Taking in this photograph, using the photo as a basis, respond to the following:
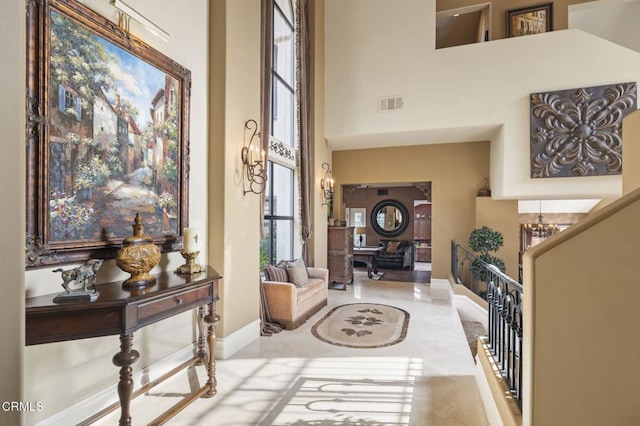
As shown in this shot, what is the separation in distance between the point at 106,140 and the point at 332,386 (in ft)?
8.49

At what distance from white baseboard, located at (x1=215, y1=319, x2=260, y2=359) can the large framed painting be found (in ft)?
3.81

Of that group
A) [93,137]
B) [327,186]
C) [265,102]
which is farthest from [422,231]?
[93,137]

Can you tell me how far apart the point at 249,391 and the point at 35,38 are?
2.75 metres

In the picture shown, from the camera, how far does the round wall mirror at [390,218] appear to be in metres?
11.1

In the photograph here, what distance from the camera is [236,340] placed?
3.36 metres

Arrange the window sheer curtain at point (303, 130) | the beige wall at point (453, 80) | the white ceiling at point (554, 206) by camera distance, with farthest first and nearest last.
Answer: the white ceiling at point (554, 206)
the window sheer curtain at point (303, 130)
the beige wall at point (453, 80)

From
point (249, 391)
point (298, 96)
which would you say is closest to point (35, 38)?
point (249, 391)

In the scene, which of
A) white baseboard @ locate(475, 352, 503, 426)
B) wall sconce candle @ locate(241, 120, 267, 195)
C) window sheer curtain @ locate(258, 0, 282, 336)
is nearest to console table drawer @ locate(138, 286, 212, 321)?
wall sconce candle @ locate(241, 120, 267, 195)

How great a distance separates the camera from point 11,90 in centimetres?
97

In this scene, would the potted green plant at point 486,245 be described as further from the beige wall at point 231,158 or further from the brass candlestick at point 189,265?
the brass candlestick at point 189,265

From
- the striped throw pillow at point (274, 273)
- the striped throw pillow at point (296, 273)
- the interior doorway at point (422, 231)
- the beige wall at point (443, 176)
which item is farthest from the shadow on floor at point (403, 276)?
the striped throw pillow at point (274, 273)

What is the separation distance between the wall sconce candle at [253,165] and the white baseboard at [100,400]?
1834mm

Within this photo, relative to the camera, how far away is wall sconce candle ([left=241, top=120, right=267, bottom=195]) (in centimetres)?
361

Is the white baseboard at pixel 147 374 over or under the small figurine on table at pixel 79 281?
under
